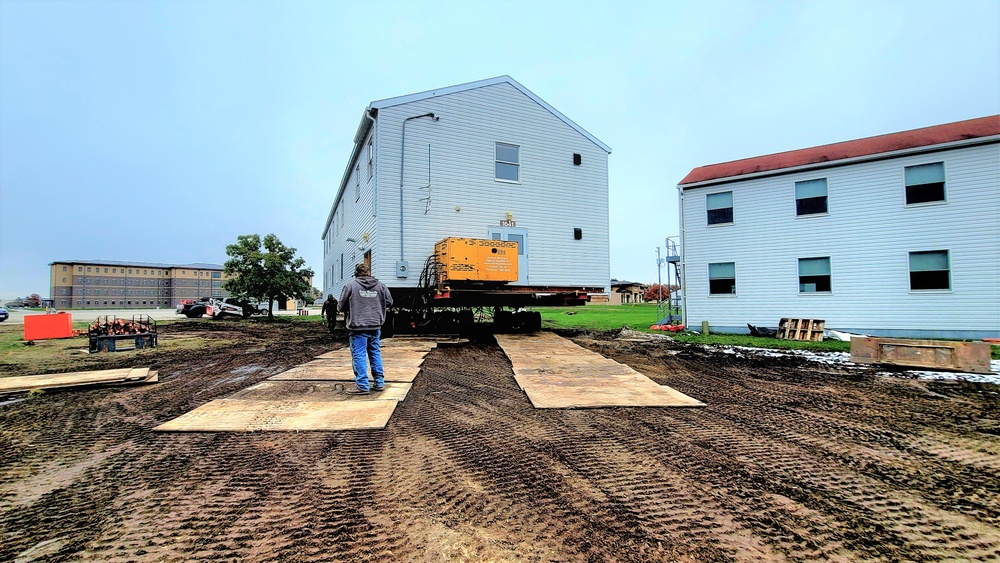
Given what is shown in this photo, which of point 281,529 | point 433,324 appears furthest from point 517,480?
point 433,324

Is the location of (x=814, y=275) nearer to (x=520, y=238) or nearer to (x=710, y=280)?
(x=710, y=280)

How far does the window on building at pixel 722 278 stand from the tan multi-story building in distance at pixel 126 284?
82655 millimetres

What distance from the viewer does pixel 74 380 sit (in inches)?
232

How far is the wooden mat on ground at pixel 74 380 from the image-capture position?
221 inches

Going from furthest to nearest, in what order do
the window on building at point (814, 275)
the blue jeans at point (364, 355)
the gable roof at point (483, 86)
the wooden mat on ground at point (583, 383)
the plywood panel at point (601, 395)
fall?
the window on building at point (814, 275), the gable roof at point (483, 86), the blue jeans at point (364, 355), the wooden mat on ground at point (583, 383), the plywood panel at point (601, 395)

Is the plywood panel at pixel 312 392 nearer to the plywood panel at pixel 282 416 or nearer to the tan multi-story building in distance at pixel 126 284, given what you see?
the plywood panel at pixel 282 416

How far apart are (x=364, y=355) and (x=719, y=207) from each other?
15.4m

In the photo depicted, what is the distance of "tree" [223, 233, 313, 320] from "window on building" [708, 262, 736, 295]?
2326cm

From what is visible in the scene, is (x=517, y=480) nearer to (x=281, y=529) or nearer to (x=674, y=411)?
(x=281, y=529)

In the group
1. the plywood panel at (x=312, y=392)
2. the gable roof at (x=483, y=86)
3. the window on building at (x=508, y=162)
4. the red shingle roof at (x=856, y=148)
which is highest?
the gable roof at (x=483, y=86)

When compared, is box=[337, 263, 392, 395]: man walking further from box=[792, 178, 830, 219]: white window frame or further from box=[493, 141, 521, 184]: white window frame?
box=[792, 178, 830, 219]: white window frame

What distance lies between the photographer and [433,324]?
1322 cm

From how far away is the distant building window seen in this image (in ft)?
42.0

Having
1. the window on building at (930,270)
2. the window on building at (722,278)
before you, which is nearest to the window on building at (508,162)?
the window on building at (722,278)
